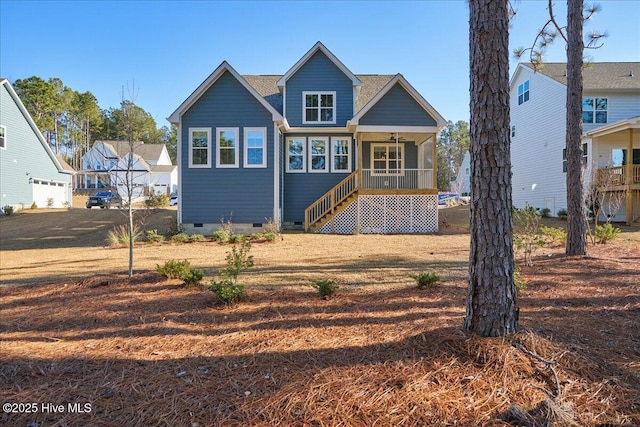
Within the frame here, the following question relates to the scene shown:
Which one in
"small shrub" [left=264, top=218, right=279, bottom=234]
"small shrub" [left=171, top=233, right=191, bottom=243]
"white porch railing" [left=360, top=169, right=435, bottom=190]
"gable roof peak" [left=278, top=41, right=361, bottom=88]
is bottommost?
"small shrub" [left=171, top=233, right=191, bottom=243]

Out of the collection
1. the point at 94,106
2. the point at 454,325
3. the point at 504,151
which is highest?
the point at 94,106

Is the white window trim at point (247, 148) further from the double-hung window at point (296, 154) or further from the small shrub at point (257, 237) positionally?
the small shrub at point (257, 237)

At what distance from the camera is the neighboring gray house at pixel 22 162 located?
2134cm

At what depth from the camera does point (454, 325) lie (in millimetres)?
3230

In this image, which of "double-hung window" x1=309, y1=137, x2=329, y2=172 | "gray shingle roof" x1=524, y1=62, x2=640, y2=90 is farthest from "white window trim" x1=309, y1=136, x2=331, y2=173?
"gray shingle roof" x1=524, y1=62, x2=640, y2=90

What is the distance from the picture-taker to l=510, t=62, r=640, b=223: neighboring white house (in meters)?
16.4

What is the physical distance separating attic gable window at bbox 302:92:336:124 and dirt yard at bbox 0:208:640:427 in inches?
445

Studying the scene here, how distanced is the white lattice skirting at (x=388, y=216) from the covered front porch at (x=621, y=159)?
639 cm

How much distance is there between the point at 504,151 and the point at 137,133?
6.75 metres

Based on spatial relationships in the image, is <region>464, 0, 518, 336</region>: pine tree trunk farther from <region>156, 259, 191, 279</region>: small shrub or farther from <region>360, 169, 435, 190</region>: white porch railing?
<region>360, 169, 435, 190</region>: white porch railing

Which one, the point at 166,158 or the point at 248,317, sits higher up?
the point at 166,158

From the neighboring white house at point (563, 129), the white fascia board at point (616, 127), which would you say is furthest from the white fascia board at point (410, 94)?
the white fascia board at point (616, 127)

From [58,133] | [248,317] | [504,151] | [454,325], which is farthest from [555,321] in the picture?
[58,133]

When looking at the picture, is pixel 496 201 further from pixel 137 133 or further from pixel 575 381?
pixel 137 133
